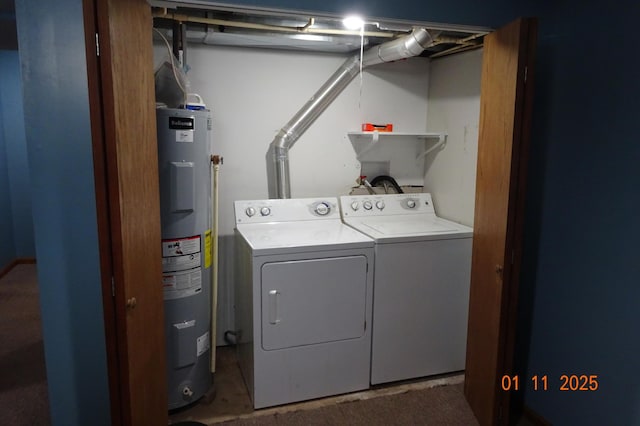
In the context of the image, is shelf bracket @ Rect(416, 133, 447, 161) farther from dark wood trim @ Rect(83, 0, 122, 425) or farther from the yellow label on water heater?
dark wood trim @ Rect(83, 0, 122, 425)

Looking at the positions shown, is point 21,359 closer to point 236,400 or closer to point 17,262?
point 236,400

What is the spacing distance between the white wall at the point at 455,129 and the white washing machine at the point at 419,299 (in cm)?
32

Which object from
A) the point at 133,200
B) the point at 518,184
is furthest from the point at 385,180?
the point at 133,200

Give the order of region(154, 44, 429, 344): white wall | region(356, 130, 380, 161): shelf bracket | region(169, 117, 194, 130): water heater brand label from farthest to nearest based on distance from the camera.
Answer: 1. region(356, 130, 380, 161): shelf bracket
2. region(154, 44, 429, 344): white wall
3. region(169, 117, 194, 130): water heater brand label

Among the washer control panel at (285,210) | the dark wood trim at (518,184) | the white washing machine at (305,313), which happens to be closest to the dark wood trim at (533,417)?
the dark wood trim at (518,184)

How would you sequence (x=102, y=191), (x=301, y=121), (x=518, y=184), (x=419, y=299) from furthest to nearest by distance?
(x=301, y=121) < (x=419, y=299) < (x=518, y=184) < (x=102, y=191)

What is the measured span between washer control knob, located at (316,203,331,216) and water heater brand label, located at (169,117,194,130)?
105cm

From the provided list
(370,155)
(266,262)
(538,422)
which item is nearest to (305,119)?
(370,155)

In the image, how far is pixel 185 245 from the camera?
7.45 ft

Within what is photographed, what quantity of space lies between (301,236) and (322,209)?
0.47 m

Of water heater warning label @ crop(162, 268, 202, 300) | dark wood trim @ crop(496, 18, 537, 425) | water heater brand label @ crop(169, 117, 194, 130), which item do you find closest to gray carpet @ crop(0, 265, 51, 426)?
water heater warning label @ crop(162, 268, 202, 300)

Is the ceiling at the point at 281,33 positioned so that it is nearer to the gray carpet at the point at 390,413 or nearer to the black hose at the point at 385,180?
the black hose at the point at 385,180

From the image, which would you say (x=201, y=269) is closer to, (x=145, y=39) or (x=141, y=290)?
(x=141, y=290)

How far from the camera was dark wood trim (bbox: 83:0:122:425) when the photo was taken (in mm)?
1309
